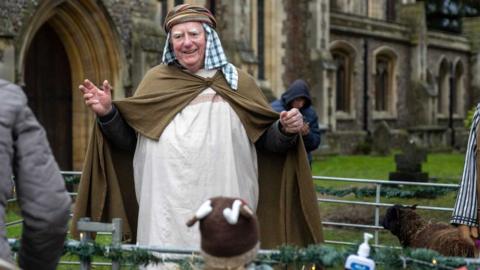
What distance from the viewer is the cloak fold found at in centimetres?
433

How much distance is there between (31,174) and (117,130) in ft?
5.87

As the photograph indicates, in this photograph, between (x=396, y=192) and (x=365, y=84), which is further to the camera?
(x=365, y=84)

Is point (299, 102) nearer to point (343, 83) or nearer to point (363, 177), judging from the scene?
point (363, 177)

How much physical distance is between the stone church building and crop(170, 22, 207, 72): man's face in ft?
3.17

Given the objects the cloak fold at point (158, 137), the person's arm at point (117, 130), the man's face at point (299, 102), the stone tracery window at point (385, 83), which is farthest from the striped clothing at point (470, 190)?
the stone tracery window at point (385, 83)

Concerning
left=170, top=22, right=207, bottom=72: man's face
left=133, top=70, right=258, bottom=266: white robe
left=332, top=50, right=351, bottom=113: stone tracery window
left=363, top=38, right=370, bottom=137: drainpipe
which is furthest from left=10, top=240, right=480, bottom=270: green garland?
left=363, top=38, right=370, bottom=137: drainpipe

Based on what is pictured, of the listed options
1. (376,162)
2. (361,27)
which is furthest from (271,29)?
(361,27)

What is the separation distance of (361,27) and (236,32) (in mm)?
10490

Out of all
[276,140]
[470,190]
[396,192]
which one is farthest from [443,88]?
[276,140]

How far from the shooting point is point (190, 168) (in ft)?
13.7

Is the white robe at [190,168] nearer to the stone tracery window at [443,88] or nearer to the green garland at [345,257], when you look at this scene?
the green garland at [345,257]

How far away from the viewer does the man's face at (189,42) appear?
4.21 meters

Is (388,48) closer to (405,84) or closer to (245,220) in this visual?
(405,84)

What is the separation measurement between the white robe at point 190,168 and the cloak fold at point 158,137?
2.9 inches
